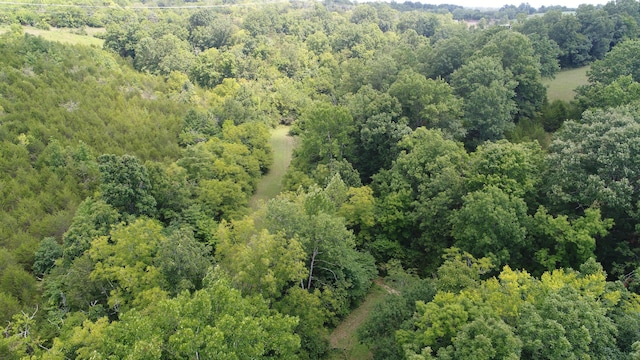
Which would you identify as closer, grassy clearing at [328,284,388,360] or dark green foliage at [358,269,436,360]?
dark green foliage at [358,269,436,360]

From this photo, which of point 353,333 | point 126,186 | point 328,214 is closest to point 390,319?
point 353,333

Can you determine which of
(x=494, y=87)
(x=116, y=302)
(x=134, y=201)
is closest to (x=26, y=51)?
(x=134, y=201)

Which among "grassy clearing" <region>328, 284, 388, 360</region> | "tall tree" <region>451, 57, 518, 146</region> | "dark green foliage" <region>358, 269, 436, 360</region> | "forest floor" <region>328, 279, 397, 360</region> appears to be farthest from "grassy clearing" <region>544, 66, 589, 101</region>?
"dark green foliage" <region>358, 269, 436, 360</region>

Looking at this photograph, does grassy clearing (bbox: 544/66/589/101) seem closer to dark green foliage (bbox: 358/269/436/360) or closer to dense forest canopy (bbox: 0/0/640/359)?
dense forest canopy (bbox: 0/0/640/359)

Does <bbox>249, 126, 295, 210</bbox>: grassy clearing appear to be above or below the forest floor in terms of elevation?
above

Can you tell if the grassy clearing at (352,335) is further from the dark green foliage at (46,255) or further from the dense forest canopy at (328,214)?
the dark green foliage at (46,255)

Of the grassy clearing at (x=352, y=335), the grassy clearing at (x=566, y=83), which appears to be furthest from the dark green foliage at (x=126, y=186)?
the grassy clearing at (x=566, y=83)
